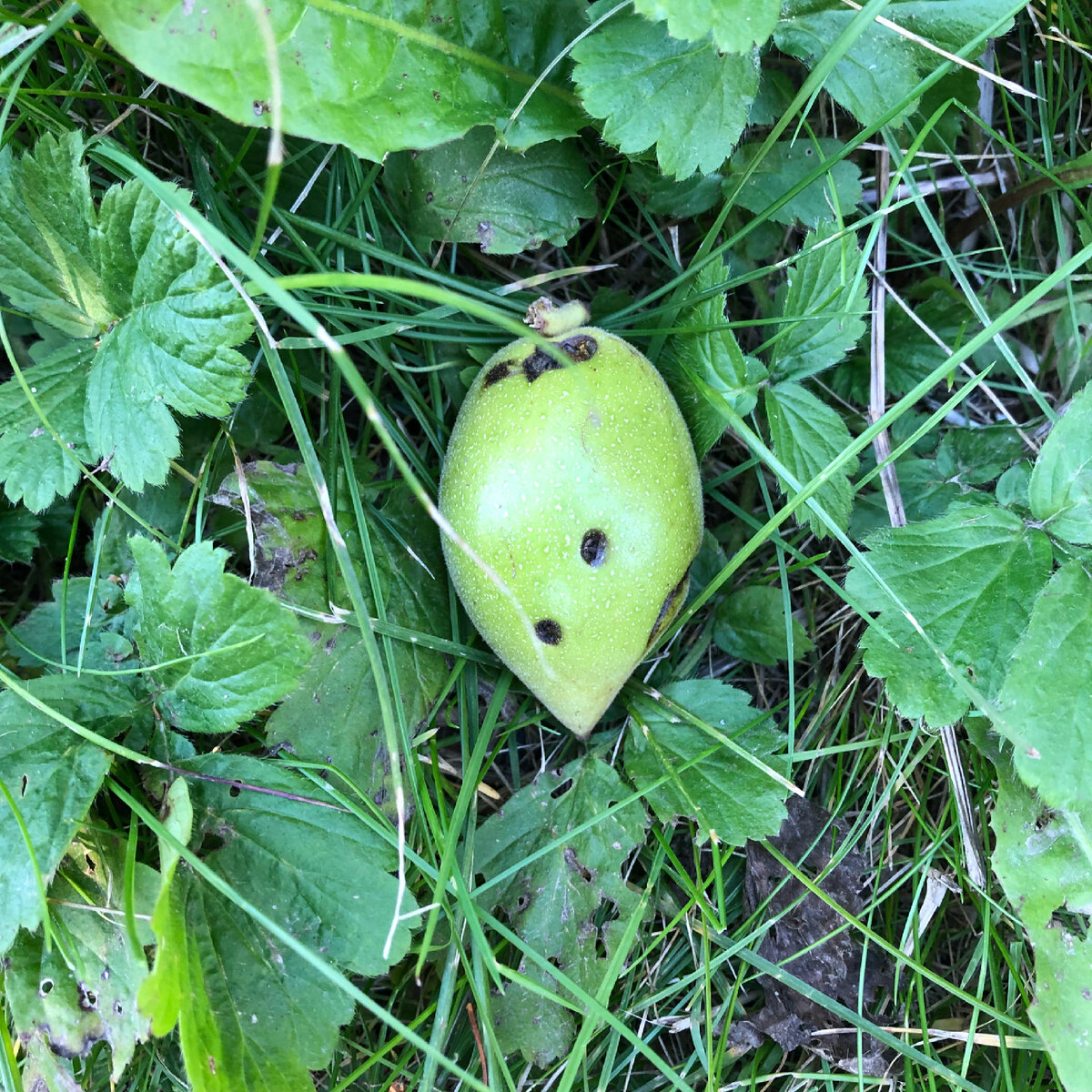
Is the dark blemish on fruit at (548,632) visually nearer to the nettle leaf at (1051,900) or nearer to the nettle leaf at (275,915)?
the nettle leaf at (275,915)

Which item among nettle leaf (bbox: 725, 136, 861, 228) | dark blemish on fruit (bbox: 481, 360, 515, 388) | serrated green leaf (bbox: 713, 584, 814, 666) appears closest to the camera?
dark blemish on fruit (bbox: 481, 360, 515, 388)

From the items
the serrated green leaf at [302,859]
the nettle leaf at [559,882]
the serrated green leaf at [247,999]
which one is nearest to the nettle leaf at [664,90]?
the nettle leaf at [559,882]

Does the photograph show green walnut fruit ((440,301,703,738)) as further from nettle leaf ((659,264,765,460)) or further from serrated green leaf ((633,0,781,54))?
serrated green leaf ((633,0,781,54))

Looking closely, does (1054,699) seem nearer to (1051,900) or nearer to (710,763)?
(1051,900)

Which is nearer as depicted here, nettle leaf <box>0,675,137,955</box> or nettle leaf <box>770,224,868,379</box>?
nettle leaf <box>0,675,137,955</box>

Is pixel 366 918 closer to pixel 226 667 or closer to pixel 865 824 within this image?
pixel 226 667

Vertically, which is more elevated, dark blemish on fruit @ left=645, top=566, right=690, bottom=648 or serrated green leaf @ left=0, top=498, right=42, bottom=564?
serrated green leaf @ left=0, top=498, right=42, bottom=564

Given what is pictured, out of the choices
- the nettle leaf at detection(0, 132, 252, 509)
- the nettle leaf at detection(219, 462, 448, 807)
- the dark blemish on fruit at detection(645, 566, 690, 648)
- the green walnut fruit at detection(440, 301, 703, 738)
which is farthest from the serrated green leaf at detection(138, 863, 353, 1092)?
the dark blemish on fruit at detection(645, 566, 690, 648)
